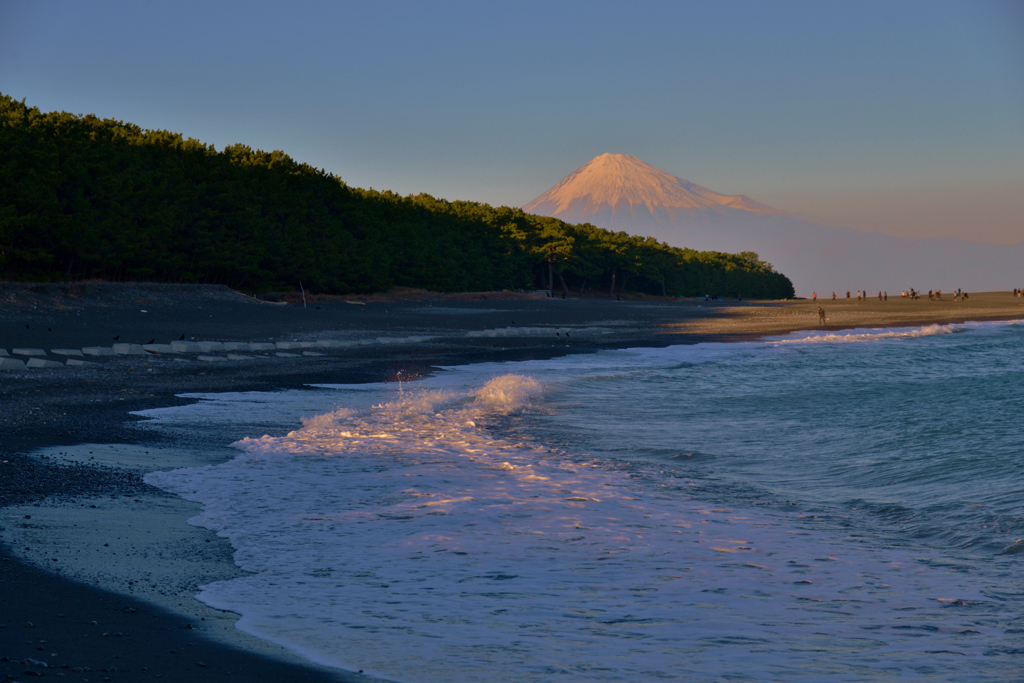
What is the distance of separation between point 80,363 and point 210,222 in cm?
4462

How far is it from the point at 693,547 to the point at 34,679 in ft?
16.6

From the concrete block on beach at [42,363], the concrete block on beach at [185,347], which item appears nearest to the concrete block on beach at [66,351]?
the concrete block on beach at [42,363]

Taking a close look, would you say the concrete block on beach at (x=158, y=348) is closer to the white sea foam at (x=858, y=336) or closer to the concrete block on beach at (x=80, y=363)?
the concrete block on beach at (x=80, y=363)

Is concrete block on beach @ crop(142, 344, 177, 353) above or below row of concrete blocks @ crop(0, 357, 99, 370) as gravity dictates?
above

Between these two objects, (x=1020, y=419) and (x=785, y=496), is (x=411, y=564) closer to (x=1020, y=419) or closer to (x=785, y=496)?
(x=785, y=496)

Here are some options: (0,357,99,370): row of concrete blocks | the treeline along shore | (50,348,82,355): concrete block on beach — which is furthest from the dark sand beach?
the treeline along shore

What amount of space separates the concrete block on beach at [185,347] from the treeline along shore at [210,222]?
809 inches

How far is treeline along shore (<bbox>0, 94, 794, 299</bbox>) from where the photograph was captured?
45062 mm

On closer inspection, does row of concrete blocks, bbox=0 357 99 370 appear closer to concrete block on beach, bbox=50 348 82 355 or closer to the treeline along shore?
concrete block on beach, bbox=50 348 82 355

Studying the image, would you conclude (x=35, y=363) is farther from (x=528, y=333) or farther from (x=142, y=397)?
(x=528, y=333)

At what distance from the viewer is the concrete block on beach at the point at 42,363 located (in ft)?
66.0

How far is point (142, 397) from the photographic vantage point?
1659 centimetres

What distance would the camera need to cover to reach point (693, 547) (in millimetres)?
7043

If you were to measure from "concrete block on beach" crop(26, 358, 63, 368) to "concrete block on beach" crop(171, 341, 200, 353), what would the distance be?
519cm
